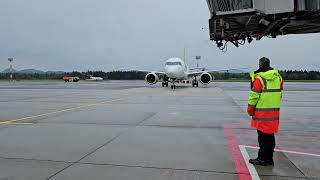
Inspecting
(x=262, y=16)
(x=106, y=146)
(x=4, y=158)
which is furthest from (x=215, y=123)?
(x=4, y=158)

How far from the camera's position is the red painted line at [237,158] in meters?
Result: 5.02

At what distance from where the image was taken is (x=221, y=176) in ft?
16.2

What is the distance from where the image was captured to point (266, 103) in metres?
5.70

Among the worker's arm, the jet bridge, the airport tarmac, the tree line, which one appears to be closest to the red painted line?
the airport tarmac

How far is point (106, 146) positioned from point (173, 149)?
1.36m

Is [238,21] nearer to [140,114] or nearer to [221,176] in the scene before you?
[221,176]

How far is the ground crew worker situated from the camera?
18.6 ft

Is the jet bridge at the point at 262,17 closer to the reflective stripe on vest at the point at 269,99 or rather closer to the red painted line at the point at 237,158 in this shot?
the reflective stripe on vest at the point at 269,99

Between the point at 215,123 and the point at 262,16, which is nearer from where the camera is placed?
the point at 262,16

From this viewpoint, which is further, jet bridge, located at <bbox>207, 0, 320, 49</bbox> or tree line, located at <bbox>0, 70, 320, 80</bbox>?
tree line, located at <bbox>0, 70, 320, 80</bbox>

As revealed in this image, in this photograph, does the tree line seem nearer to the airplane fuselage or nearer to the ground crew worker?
the airplane fuselage

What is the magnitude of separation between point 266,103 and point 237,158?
111cm

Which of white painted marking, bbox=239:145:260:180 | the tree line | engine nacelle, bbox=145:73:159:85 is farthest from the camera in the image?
the tree line

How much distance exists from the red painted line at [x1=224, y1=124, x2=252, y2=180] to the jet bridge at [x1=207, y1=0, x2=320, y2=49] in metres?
2.33
